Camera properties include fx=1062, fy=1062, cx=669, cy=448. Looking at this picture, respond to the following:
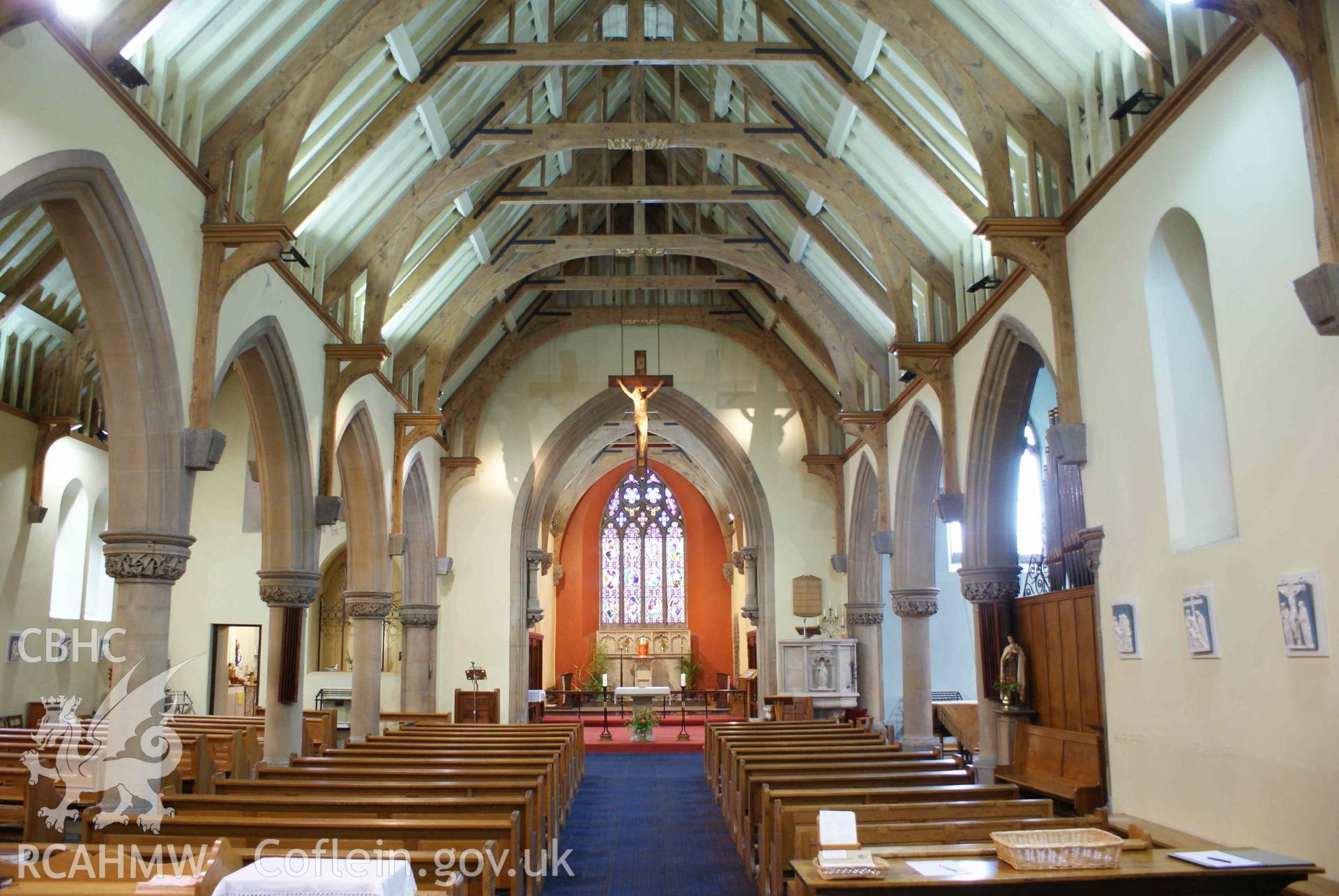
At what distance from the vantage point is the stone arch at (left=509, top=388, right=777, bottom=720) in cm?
1867

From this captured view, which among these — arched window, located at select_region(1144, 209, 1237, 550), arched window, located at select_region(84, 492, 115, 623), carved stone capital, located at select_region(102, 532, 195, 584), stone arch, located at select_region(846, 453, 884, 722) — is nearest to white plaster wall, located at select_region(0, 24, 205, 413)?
carved stone capital, located at select_region(102, 532, 195, 584)

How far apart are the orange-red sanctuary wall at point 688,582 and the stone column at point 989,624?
18.1 m

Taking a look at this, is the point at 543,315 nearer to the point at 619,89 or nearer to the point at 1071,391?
the point at 619,89

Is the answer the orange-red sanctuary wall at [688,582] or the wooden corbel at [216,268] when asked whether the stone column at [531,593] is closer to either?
the orange-red sanctuary wall at [688,582]

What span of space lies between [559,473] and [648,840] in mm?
11078

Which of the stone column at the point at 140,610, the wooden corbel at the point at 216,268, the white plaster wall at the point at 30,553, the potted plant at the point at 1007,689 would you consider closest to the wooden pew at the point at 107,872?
the stone column at the point at 140,610

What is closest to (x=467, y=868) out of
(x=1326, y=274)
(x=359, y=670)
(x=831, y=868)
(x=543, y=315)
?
(x=831, y=868)

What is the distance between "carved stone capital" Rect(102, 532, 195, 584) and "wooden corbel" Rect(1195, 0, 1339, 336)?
7.57 meters

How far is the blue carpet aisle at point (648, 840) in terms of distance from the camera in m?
7.77

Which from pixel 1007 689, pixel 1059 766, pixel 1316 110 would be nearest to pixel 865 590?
pixel 1007 689

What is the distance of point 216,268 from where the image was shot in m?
8.81

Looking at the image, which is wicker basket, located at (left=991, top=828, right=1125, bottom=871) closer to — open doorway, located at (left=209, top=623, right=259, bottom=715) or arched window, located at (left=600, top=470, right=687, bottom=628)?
open doorway, located at (left=209, top=623, right=259, bottom=715)

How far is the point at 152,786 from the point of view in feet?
25.6

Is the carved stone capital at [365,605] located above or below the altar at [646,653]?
above
